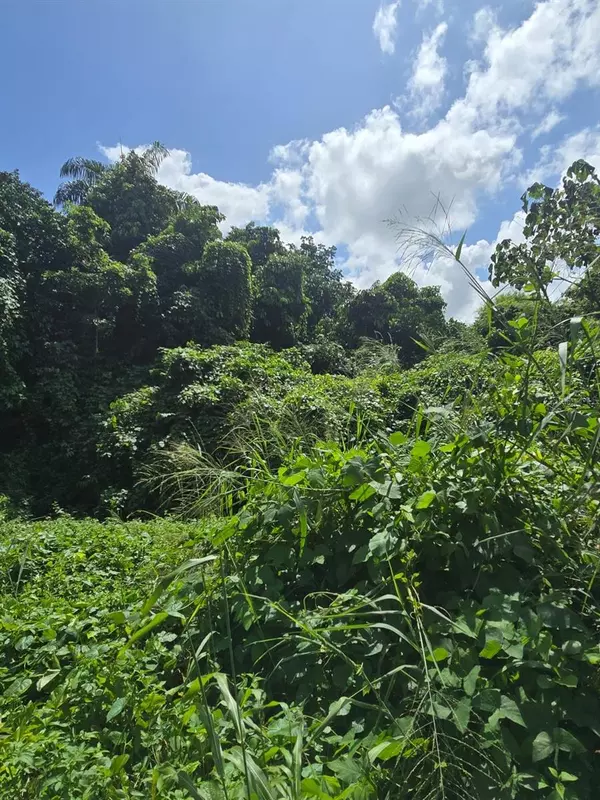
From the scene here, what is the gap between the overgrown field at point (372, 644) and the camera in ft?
2.59

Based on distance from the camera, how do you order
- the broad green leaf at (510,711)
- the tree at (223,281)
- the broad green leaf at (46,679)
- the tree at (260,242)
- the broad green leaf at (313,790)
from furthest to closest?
the tree at (260,242), the tree at (223,281), the broad green leaf at (46,679), the broad green leaf at (510,711), the broad green leaf at (313,790)

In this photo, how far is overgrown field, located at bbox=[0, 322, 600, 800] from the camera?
79cm

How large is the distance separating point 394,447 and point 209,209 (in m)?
11.0

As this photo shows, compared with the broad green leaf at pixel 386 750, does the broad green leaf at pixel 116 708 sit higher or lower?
lower

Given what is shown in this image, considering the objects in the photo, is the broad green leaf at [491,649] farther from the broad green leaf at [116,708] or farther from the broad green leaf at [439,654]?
the broad green leaf at [116,708]

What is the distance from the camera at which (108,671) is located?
3.99 ft

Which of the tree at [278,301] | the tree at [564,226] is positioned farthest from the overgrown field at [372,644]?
the tree at [278,301]

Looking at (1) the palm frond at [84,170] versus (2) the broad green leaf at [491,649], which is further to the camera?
(1) the palm frond at [84,170]

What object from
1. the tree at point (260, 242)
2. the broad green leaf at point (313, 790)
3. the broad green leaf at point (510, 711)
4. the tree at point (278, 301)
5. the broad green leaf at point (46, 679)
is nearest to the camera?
the broad green leaf at point (313, 790)

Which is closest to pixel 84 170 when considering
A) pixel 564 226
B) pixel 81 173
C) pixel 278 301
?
pixel 81 173

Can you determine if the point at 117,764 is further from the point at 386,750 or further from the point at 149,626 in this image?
the point at 386,750

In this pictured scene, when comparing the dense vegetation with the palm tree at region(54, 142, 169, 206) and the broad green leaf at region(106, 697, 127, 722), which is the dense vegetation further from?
the palm tree at region(54, 142, 169, 206)

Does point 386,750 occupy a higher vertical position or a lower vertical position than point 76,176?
lower

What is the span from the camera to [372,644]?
0.98 m
